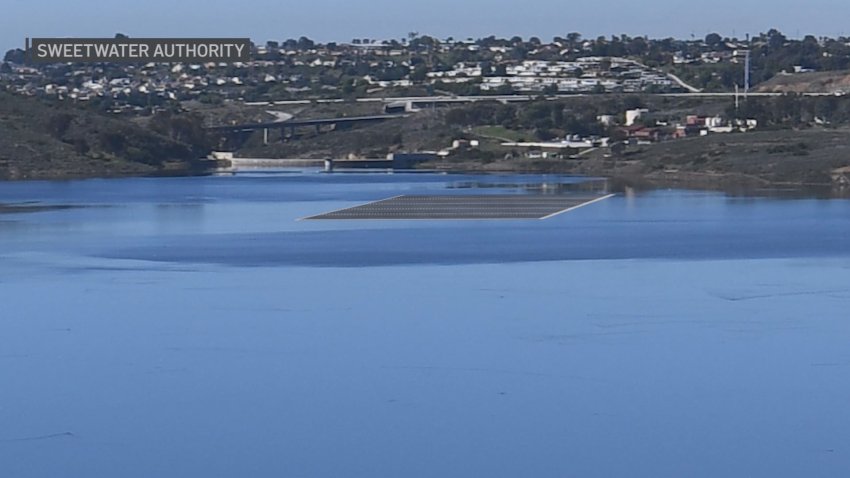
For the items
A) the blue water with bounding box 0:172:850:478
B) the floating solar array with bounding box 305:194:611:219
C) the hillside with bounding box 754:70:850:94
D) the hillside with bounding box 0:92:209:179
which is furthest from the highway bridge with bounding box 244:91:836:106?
the blue water with bounding box 0:172:850:478

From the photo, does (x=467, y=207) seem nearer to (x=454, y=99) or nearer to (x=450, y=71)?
(x=454, y=99)

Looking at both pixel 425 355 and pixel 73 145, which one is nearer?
pixel 425 355

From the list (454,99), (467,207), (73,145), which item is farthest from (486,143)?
(467,207)

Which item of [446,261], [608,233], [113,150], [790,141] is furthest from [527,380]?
[113,150]

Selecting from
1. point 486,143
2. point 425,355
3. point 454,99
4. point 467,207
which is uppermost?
point 454,99

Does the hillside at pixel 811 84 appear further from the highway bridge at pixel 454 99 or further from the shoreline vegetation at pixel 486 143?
the shoreline vegetation at pixel 486 143

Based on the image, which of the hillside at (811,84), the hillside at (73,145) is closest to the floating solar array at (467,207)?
the hillside at (73,145)
